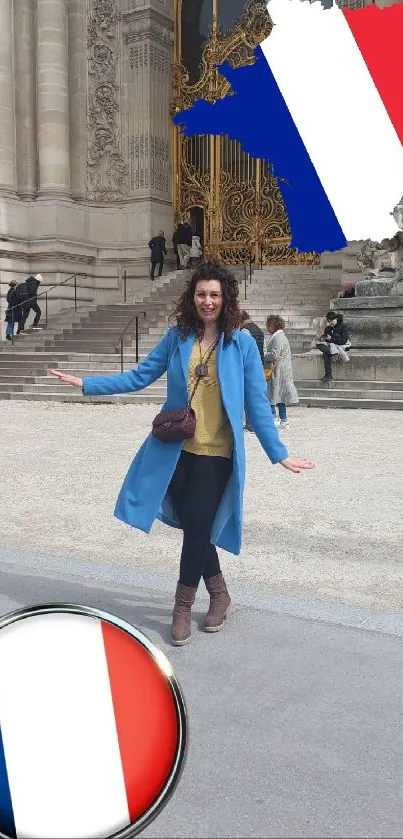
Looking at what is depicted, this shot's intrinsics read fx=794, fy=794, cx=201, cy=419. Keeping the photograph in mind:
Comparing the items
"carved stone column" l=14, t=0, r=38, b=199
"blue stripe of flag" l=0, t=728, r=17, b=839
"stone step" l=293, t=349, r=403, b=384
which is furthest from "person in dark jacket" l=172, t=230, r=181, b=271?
"blue stripe of flag" l=0, t=728, r=17, b=839

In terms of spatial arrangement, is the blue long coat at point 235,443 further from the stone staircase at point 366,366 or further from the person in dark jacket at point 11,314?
the person in dark jacket at point 11,314

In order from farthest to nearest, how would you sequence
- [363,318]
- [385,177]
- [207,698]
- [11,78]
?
[11,78]
[363,318]
[385,177]
[207,698]

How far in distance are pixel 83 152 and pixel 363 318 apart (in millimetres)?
14165

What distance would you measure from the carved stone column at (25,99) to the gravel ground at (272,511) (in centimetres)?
1614

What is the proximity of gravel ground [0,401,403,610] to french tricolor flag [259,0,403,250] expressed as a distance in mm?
1841

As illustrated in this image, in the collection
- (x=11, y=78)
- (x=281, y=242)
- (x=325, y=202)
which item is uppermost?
(x=11, y=78)

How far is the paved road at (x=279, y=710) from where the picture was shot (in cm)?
212

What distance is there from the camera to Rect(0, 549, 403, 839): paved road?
2.12 meters

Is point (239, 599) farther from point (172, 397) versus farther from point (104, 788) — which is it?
point (104, 788)

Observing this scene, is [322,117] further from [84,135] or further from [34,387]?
[84,135]

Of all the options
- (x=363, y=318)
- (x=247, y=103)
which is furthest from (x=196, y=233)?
(x=247, y=103)

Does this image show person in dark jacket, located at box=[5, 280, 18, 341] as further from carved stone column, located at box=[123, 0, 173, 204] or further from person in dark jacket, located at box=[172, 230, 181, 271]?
carved stone column, located at box=[123, 0, 173, 204]

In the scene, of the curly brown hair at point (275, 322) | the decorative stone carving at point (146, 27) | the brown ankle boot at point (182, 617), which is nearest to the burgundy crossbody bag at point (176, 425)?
the brown ankle boot at point (182, 617)

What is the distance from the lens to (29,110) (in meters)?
24.3
